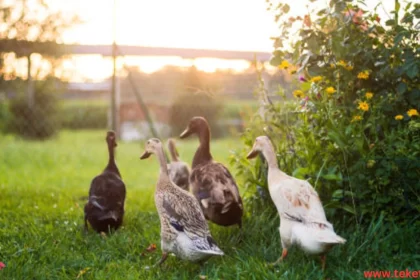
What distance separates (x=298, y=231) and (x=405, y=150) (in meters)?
1.06

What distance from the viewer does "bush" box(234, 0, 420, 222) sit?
4207 millimetres

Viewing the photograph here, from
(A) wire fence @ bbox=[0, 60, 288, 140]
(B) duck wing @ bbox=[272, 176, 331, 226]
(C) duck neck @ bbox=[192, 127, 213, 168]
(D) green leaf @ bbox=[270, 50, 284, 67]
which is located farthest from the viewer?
(A) wire fence @ bbox=[0, 60, 288, 140]

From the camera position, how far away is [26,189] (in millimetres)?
6848

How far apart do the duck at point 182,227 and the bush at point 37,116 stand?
23.1 ft

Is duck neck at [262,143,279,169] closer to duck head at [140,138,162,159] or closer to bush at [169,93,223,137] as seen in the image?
duck head at [140,138,162,159]

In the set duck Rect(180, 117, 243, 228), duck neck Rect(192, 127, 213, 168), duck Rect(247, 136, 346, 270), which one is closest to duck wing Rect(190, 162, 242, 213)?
duck Rect(180, 117, 243, 228)

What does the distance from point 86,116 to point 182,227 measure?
10332 mm

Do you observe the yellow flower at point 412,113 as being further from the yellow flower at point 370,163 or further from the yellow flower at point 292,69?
the yellow flower at point 292,69

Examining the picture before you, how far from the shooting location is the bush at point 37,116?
10969 mm

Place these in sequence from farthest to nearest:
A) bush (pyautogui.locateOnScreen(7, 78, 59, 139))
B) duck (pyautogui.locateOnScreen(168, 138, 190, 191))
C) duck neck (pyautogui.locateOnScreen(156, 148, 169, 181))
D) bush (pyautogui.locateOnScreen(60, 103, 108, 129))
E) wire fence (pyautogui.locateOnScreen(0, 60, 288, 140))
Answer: bush (pyautogui.locateOnScreen(60, 103, 108, 129)) → bush (pyautogui.locateOnScreen(7, 78, 59, 139)) → wire fence (pyautogui.locateOnScreen(0, 60, 288, 140)) → duck (pyautogui.locateOnScreen(168, 138, 190, 191)) → duck neck (pyautogui.locateOnScreen(156, 148, 169, 181))

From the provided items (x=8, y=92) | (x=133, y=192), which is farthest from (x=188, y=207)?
(x=8, y=92)

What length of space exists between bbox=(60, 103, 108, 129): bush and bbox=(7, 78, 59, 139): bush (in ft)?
4.01

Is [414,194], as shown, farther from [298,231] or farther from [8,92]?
[8,92]

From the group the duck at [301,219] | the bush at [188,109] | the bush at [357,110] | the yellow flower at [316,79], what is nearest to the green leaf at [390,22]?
the bush at [357,110]
